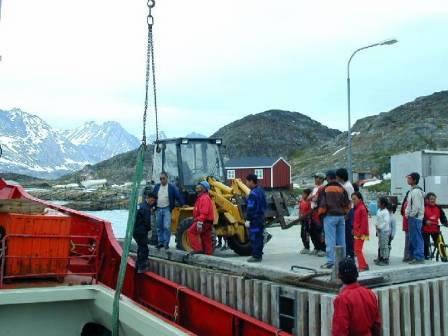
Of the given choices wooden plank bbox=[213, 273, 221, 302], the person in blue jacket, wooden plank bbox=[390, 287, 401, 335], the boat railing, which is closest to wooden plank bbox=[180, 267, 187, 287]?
wooden plank bbox=[213, 273, 221, 302]

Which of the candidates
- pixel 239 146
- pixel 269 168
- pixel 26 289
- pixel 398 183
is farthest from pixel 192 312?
pixel 239 146

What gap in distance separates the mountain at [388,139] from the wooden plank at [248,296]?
61.8 meters

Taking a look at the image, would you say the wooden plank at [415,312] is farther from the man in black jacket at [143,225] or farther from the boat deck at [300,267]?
the man in black jacket at [143,225]

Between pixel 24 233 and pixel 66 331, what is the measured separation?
1535mm

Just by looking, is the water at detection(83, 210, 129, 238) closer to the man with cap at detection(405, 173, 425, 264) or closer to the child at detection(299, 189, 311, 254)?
the child at detection(299, 189, 311, 254)

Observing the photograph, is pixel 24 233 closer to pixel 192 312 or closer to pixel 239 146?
pixel 192 312

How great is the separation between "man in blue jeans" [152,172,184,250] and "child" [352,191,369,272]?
336 centimetres

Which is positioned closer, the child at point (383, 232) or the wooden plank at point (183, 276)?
the child at point (383, 232)

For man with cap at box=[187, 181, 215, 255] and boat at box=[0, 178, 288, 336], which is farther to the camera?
man with cap at box=[187, 181, 215, 255]

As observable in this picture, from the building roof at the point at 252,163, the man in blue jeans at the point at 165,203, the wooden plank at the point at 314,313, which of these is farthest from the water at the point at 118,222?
the wooden plank at the point at 314,313

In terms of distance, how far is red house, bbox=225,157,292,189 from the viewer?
206 ft

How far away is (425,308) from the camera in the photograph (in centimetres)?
762

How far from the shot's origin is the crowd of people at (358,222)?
26.8ft

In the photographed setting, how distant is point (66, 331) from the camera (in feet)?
26.8
